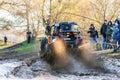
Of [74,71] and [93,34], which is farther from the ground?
[93,34]

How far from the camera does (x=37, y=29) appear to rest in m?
50.9

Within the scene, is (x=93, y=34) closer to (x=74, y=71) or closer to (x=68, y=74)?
(x=74, y=71)

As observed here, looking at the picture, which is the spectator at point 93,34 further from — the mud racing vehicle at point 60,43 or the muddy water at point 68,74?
the muddy water at point 68,74

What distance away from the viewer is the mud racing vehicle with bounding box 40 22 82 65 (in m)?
19.4

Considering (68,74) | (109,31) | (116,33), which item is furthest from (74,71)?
(109,31)

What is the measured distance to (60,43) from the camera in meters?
21.1

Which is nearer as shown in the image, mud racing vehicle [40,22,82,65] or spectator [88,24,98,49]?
mud racing vehicle [40,22,82,65]

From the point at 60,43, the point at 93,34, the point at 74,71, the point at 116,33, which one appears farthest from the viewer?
the point at 93,34

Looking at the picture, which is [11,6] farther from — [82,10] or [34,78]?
[34,78]

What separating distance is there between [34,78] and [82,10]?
38.1m

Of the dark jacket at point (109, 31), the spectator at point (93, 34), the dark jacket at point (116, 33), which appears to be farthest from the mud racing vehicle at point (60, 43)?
the dark jacket at point (116, 33)

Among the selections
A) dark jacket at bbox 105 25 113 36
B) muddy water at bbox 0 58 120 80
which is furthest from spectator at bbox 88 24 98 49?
muddy water at bbox 0 58 120 80

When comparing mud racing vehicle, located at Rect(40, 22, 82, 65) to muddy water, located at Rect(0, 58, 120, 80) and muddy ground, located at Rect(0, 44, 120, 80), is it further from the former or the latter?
muddy water, located at Rect(0, 58, 120, 80)

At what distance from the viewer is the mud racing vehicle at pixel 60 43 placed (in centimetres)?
1936
